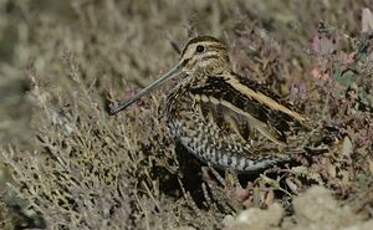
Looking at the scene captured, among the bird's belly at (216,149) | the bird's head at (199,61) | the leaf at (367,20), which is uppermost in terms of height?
the bird's head at (199,61)

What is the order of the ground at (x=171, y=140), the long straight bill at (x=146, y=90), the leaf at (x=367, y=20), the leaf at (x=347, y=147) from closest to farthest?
the ground at (x=171, y=140) < the leaf at (x=347, y=147) < the long straight bill at (x=146, y=90) < the leaf at (x=367, y=20)

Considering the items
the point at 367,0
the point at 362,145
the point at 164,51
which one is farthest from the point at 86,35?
the point at 362,145

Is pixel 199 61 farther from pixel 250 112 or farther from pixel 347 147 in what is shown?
pixel 347 147

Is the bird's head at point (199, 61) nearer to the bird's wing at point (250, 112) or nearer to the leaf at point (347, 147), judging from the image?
the bird's wing at point (250, 112)

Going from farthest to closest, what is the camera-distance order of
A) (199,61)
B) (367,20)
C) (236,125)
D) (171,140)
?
1. (367,20)
2. (199,61)
3. (171,140)
4. (236,125)

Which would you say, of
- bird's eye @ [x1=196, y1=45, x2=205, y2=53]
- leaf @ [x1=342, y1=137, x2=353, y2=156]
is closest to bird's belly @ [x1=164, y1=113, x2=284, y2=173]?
leaf @ [x1=342, y1=137, x2=353, y2=156]

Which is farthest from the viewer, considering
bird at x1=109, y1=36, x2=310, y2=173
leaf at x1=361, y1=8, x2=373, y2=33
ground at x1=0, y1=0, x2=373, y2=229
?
leaf at x1=361, y1=8, x2=373, y2=33

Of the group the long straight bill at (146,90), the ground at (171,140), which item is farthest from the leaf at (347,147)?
the long straight bill at (146,90)

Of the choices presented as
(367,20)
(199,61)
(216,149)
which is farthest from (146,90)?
(367,20)

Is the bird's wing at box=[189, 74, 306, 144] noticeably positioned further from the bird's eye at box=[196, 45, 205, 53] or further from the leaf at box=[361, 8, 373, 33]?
the leaf at box=[361, 8, 373, 33]
